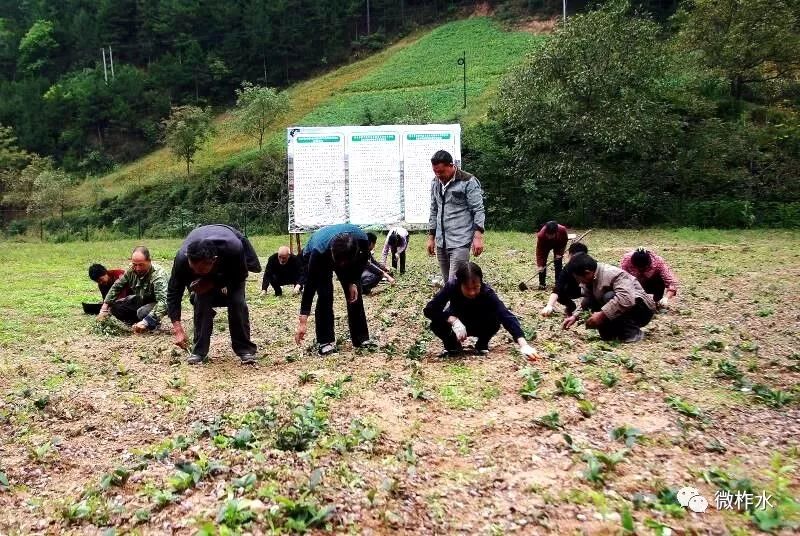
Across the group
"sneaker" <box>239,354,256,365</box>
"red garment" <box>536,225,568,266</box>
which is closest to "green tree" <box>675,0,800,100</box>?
"red garment" <box>536,225,568,266</box>

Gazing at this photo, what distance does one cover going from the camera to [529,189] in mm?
26234

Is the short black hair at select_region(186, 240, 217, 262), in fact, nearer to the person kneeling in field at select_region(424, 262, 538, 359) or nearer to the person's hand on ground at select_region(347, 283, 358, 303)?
the person's hand on ground at select_region(347, 283, 358, 303)

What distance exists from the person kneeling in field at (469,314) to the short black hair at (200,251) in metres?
2.07

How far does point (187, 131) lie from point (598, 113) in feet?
81.1

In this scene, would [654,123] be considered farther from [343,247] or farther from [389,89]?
[389,89]

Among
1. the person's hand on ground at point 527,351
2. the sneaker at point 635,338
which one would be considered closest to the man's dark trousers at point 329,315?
the person's hand on ground at point 527,351

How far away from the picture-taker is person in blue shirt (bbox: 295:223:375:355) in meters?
6.37

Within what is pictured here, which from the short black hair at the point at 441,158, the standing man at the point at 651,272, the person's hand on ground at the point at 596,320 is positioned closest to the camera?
the person's hand on ground at the point at 596,320

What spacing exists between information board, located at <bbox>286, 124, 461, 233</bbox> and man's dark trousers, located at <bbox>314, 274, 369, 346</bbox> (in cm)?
753

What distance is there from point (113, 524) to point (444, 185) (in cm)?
552

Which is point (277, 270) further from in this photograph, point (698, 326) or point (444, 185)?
point (698, 326)

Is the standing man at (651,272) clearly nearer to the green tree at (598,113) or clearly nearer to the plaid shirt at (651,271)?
the plaid shirt at (651,271)

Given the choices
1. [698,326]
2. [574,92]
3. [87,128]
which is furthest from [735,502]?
[87,128]

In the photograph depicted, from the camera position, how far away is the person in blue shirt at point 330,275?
637 cm
